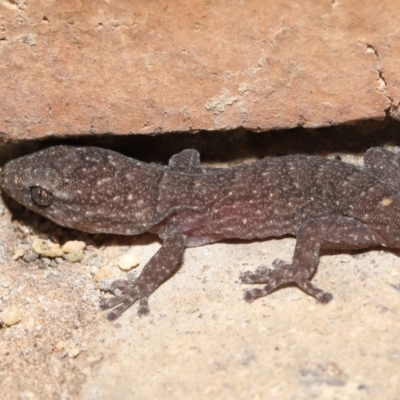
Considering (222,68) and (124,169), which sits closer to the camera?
(222,68)

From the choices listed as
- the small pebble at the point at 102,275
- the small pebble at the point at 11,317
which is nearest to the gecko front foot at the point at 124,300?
the small pebble at the point at 102,275

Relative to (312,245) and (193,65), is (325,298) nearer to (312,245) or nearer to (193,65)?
(312,245)

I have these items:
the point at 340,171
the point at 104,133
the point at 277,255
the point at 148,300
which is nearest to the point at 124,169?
the point at 104,133

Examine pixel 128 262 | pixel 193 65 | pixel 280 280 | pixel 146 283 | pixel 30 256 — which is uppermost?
pixel 193 65

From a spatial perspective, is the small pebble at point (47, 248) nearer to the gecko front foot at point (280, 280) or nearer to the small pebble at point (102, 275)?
the small pebble at point (102, 275)

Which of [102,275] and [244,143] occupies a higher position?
[244,143]

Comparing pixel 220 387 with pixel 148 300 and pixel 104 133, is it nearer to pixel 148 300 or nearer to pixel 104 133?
pixel 148 300

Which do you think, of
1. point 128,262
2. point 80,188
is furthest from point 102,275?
point 80,188
